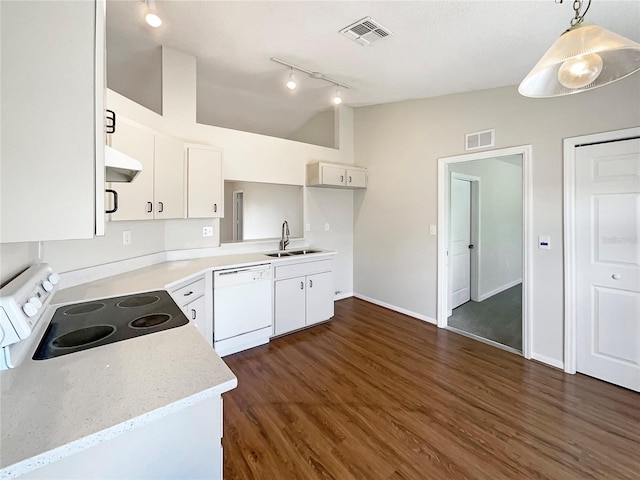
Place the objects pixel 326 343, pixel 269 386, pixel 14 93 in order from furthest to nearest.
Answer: pixel 326 343 < pixel 269 386 < pixel 14 93

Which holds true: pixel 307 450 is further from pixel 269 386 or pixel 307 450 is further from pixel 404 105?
pixel 404 105

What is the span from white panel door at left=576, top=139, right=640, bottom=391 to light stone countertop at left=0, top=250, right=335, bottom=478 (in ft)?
9.85

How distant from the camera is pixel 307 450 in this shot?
1728mm

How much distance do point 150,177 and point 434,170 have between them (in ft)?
10.1

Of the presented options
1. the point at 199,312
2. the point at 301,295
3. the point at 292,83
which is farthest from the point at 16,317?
the point at 292,83

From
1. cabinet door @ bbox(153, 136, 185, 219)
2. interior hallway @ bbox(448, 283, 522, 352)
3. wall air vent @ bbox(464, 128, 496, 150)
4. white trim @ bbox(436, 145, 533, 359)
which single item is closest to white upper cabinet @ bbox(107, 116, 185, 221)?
cabinet door @ bbox(153, 136, 185, 219)

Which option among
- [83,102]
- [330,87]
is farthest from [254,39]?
[83,102]

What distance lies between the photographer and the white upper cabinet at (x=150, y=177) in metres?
2.08

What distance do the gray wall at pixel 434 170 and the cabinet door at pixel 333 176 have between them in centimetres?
56

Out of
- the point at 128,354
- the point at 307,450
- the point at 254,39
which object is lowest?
the point at 307,450

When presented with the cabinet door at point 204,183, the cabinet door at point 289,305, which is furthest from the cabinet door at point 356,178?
the cabinet door at point 204,183

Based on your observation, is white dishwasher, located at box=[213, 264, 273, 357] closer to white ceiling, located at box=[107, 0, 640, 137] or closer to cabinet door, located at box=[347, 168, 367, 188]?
cabinet door, located at box=[347, 168, 367, 188]

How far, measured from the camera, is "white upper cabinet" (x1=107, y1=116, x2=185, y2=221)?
6.81ft

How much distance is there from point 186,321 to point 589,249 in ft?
10.2
